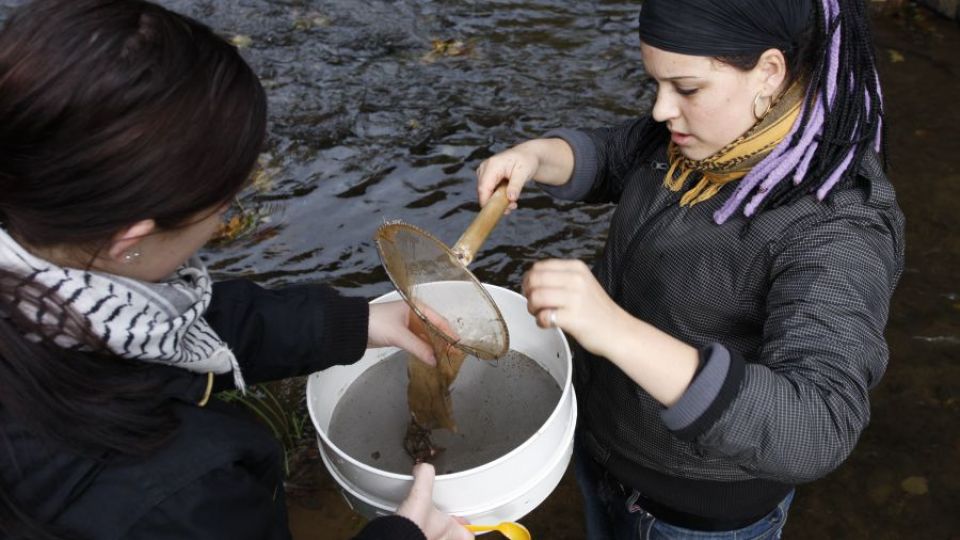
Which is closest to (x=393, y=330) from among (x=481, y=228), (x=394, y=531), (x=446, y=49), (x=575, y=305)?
(x=481, y=228)

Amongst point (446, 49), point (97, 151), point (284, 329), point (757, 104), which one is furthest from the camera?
point (446, 49)

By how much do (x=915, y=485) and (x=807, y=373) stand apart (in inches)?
82.7

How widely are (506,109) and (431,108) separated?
0.44 m

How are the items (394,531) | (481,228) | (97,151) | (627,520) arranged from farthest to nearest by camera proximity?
(627,520), (481,228), (394,531), (97,151)

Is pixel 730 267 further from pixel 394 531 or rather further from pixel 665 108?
pixel 394 531

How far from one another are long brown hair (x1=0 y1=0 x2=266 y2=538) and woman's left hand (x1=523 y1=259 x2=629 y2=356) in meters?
0.51

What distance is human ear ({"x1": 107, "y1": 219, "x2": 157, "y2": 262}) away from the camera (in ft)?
4.18

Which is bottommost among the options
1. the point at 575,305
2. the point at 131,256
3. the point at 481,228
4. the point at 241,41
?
the point at 241,41

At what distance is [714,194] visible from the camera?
171 centimetres

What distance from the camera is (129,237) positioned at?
4.23ft

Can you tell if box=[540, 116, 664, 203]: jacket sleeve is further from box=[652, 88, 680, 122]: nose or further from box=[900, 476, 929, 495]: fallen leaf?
box=[900, 476, 929, 495]: fallen leaf

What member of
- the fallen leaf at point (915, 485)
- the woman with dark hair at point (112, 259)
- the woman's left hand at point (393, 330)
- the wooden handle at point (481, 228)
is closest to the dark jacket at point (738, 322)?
the wooden handle at point (481, 228)

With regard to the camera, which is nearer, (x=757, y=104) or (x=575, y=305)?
(x=575, y=305)

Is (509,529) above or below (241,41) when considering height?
above
